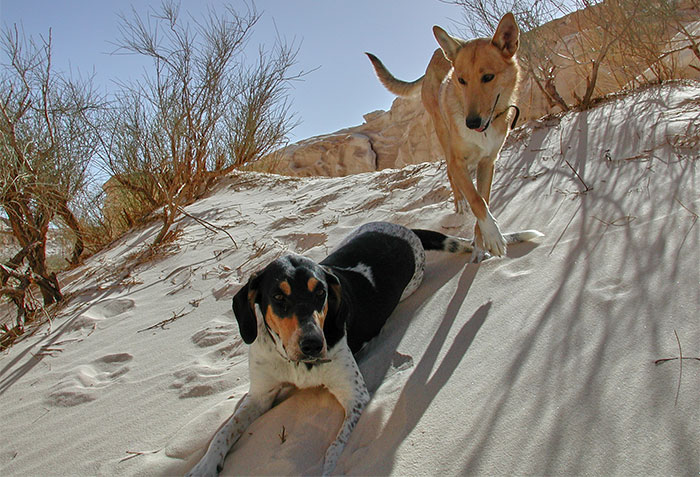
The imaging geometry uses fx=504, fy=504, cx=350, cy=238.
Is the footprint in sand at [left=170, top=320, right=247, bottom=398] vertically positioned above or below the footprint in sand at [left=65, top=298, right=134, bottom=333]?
below

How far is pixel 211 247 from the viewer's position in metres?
6.12

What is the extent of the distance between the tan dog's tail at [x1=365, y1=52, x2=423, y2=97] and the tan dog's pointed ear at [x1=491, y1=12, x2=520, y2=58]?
84.6 inches

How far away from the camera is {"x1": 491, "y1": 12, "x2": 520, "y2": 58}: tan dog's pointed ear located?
3.97 m

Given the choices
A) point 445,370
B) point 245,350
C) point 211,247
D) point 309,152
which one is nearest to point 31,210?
point 211,247

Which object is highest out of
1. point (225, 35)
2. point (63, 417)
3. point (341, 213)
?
point (225, 35)

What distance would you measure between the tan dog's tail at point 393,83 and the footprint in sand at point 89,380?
173 inches

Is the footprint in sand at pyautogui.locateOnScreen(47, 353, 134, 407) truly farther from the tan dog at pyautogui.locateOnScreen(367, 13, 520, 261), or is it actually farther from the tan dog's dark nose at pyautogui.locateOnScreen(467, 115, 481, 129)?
the tan dog's dark nose at pyautogui.locateOnScreen(467, 115, 481, 129)

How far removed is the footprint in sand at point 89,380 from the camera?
339 cm

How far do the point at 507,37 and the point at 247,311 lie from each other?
3051 millimetres

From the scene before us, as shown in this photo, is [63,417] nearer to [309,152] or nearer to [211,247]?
[211,247]

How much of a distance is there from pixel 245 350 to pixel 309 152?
21.9 meters

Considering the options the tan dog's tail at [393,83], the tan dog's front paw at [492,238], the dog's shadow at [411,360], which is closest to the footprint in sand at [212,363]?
the dog's shadow at [411,360]

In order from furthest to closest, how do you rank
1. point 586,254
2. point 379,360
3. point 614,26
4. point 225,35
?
point 225,35 < point 614,26 < point 586,254 < point 379,360

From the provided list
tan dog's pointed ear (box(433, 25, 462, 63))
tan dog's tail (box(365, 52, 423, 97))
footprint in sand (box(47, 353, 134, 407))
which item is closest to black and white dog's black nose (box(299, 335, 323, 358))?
footprint in sand (box(47, 353, 134, 407))
